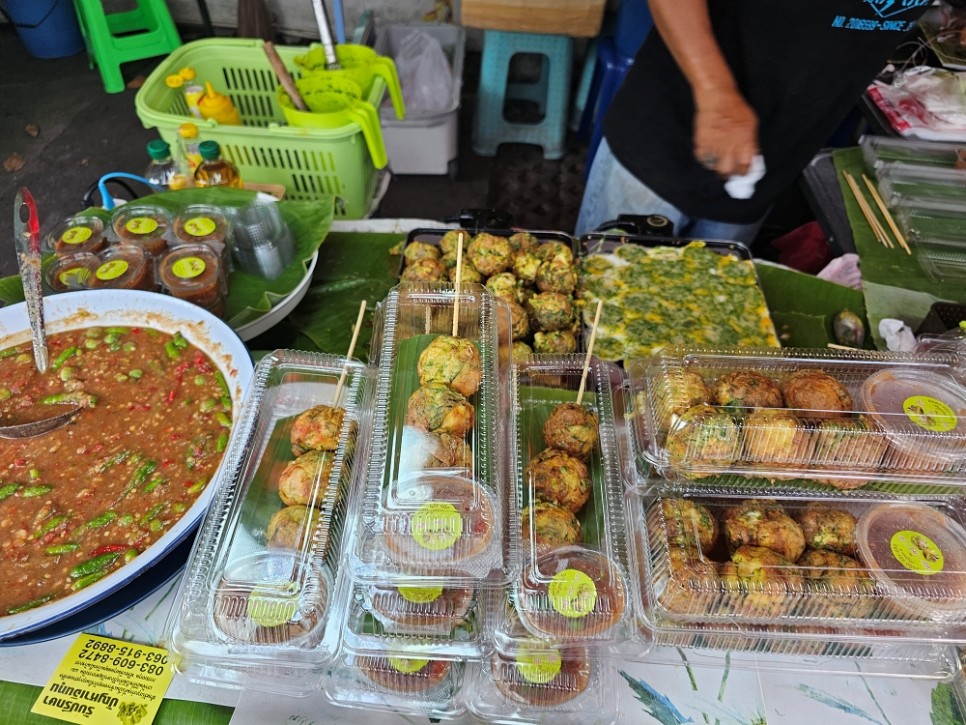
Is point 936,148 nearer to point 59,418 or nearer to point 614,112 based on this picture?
point 614,112

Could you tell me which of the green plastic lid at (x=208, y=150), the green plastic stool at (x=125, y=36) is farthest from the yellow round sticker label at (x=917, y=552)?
the green plastic stool at (x=125, y=36)

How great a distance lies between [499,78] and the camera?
16.1 feet

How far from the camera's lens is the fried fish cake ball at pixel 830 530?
1.50m

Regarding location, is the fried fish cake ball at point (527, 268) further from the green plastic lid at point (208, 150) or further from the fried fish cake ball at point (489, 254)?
the green plastic lid at point (208, 150)

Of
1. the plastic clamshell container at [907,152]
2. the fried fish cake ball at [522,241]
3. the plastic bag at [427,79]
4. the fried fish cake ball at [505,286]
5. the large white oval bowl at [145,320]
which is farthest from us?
the plastic bag at [427,79]

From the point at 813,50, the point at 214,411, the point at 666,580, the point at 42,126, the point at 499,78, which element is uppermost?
the point at 813,50

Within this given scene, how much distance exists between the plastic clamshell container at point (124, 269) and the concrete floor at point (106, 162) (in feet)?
8.95

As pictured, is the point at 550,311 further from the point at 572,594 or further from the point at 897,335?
the point at 897,335

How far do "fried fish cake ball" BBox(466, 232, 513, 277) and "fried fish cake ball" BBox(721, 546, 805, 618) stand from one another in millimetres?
1404

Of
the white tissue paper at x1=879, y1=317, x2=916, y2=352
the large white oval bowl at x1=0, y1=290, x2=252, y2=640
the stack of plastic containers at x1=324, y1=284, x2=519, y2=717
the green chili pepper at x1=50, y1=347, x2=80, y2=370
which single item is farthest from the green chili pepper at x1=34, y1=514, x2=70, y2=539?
the white tissue paper at x1=879, y1=317, x2=916, y2=352

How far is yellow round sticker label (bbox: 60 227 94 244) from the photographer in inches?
89.0

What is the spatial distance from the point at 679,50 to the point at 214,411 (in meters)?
1.97

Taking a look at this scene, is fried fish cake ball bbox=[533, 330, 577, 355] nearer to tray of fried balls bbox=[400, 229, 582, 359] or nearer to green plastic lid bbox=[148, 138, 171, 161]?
tray of fried balls bbox=[400, 229, 582, 359]

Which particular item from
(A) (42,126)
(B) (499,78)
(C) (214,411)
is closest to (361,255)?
(C) (214,411)
